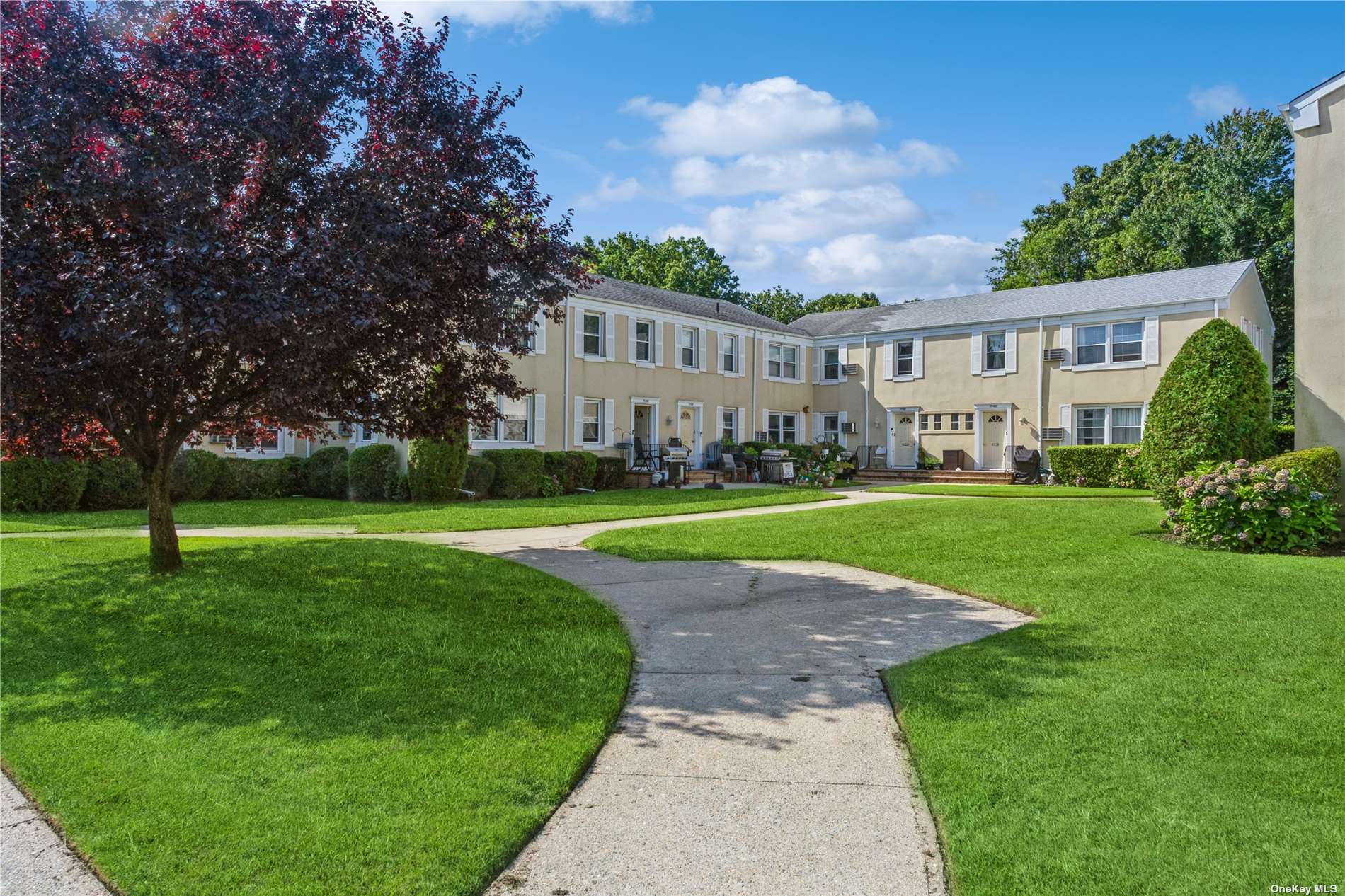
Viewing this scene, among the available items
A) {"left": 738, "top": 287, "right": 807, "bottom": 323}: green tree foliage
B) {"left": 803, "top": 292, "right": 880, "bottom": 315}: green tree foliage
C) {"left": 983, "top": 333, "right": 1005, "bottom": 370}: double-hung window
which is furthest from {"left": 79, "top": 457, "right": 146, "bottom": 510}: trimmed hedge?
{"left": 803, "top": 292, "right": 880, "bottom": 315}: green tree foliage

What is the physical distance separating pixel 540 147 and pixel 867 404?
840 inches

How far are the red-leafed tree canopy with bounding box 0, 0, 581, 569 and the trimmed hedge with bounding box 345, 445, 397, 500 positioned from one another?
10048mm

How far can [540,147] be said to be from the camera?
25.9ft

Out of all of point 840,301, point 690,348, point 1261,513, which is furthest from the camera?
point 840,301

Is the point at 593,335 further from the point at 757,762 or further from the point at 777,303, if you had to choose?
the point at 777,303

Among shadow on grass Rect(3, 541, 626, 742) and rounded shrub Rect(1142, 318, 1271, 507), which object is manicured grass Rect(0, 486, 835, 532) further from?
rounded shrub Rect(1142, 318, 1271, 507)

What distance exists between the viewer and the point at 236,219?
6.11 metres

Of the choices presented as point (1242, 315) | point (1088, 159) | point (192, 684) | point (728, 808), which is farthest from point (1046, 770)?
point (1088, 159)

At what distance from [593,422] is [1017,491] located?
35.7 ft

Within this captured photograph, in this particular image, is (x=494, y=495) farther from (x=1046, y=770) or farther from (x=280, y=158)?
(x=1046, y=770)

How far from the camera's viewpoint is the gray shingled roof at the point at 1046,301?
22.3 metres

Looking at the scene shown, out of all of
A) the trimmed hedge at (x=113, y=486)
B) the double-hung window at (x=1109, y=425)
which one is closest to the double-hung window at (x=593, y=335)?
the trimmed hedge at (x=113, y=486)

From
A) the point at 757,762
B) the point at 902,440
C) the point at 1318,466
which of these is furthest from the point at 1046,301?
the point at 757,762

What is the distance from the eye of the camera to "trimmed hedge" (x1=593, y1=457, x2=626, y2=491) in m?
20.9
